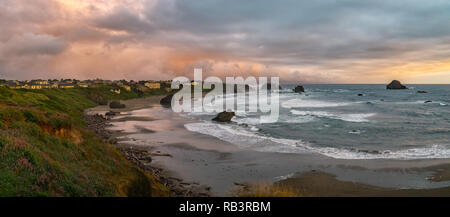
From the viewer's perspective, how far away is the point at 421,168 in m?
18.9

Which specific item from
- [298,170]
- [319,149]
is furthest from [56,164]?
[319,149]

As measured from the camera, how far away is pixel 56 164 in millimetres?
9641

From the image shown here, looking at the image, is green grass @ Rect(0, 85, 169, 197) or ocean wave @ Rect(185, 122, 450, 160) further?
ocean wave @ Rect(185, 122, 450, 160)

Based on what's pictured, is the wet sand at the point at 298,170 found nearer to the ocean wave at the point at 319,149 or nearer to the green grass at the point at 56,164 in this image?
the ocean wave at the point at 319,149

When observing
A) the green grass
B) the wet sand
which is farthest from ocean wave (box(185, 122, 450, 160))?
the green grass

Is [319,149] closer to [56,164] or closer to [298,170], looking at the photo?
[298,170]

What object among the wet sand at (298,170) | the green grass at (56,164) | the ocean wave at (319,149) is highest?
the green grass at (56,164)

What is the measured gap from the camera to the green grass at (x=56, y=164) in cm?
812

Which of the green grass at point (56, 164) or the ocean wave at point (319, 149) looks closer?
→ the green grass at point (56, 164)

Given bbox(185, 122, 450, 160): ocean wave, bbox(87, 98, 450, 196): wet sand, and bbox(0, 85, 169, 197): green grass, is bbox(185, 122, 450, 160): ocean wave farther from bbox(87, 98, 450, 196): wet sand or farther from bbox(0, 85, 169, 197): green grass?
bbox(0, 85, 169, 197): green grass

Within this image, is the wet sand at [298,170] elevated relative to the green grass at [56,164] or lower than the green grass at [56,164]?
lower

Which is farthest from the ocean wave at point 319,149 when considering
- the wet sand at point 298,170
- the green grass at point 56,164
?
the green grass at point 56,164

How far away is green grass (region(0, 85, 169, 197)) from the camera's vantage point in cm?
812
